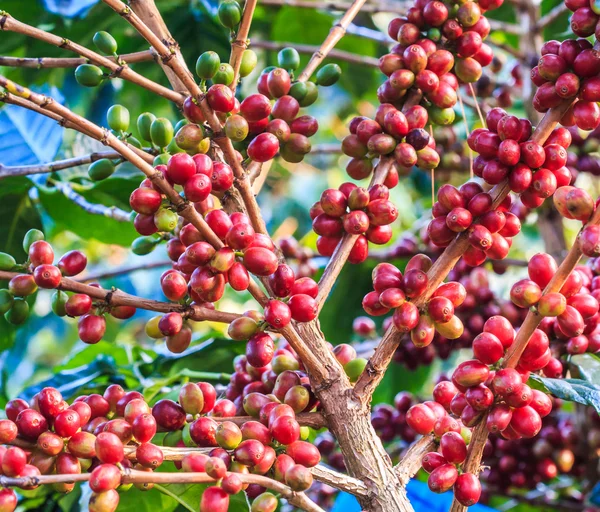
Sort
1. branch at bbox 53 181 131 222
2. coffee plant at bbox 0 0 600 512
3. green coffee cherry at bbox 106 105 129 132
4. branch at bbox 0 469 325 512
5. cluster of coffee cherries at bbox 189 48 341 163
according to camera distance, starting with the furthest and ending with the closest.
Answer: branch at bbox 53 181 131 222 < green coffee cherry at bbox 106 105 129 132 < cluster of coffee cherries at bbox 189 48 341 163 < coffee plant at bbox 0 0 600 512 < branch at bbox 0 469 325 512

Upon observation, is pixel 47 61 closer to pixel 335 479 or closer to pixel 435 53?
pixel 435 53

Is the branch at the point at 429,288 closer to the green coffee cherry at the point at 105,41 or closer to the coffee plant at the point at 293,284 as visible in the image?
the coffee plant at the point at 293,284

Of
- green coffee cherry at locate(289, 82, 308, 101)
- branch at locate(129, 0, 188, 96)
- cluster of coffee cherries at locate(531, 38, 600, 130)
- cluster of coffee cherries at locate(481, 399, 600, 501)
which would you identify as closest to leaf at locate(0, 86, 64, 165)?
branch at locate(129, 0, 188, 96)

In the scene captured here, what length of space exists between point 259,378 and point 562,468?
936 mm

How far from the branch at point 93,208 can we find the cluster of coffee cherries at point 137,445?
0.43 m

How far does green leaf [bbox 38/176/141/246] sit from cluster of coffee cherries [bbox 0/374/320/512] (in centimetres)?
71

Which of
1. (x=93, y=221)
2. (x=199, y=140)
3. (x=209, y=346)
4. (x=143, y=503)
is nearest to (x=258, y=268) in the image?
(x=199, y=140)

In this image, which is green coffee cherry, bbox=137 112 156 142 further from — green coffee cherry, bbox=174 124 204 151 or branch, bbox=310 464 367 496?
branch, bbox=310 464 367 496

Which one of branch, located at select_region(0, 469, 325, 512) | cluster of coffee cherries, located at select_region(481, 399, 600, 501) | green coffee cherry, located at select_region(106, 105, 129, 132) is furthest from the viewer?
cluster of coffee cherries, located at select_region(481, 399, 600, 501)

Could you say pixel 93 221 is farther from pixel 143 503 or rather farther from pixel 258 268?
pixel 258 268

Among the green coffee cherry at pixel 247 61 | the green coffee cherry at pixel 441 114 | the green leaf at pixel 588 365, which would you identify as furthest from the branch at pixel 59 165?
the green leaf at pixel 588 365

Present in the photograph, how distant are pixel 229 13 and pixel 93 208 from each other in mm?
569

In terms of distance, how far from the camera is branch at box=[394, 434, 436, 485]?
0.90 meters

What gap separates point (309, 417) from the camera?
92 cm
